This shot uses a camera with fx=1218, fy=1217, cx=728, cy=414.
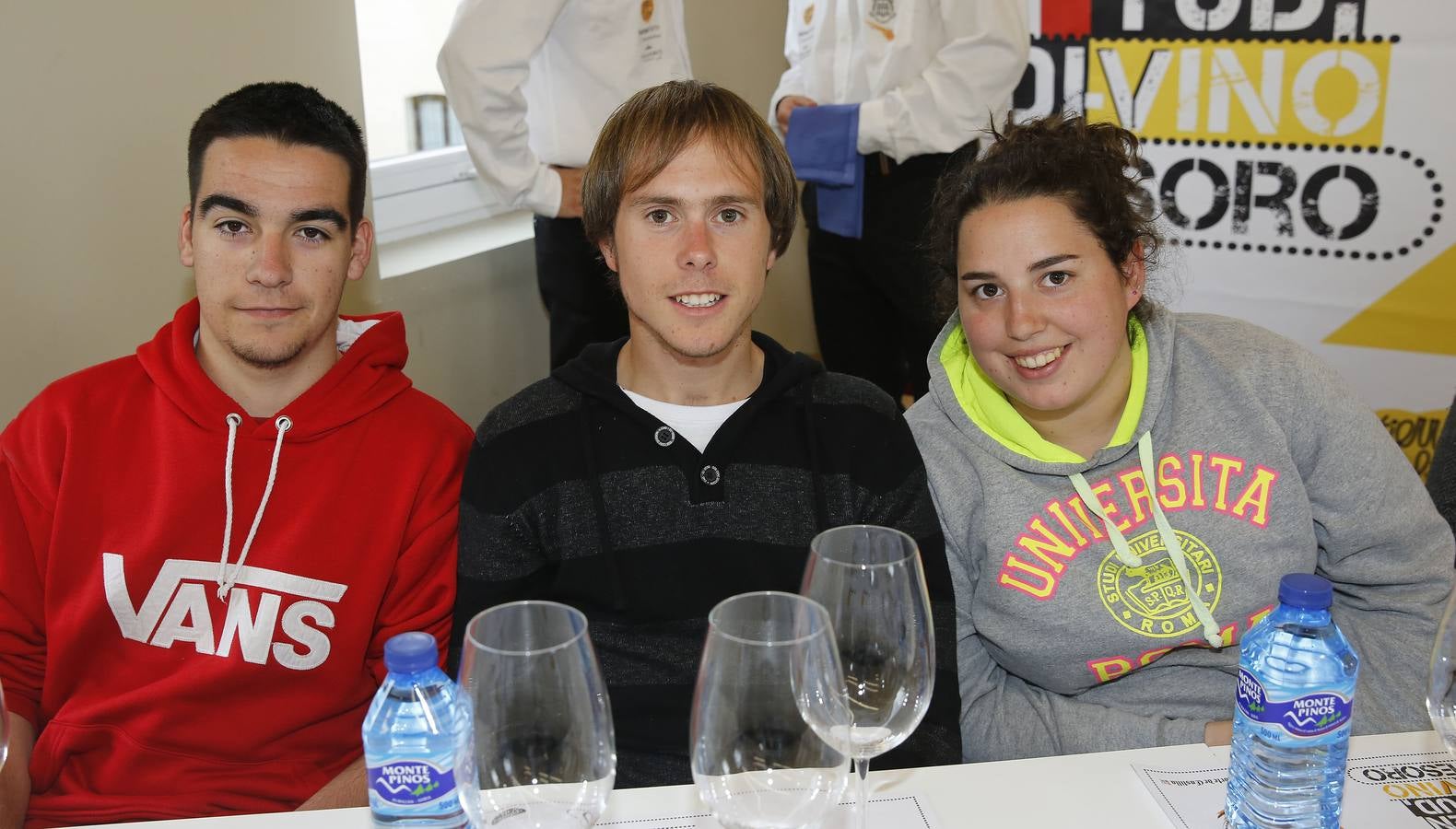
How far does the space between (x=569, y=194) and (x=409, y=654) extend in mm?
2023

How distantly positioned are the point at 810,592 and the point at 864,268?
2.19 meters

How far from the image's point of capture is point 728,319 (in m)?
1.49

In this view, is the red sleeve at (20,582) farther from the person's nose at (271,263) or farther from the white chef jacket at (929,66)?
the white chef jacket at (929,66)

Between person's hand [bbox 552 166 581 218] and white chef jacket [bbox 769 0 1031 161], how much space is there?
0.68 m

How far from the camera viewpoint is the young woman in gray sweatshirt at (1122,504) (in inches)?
57.8

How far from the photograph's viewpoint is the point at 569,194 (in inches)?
109

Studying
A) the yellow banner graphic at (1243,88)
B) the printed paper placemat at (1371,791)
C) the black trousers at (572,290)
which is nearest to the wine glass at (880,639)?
the printed paper placemat at (1371,791)

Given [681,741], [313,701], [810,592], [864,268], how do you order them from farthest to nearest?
1. [864,268]
2. [313,701]
3. [681,741]
4. [810,592]

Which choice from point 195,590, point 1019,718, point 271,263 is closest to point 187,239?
point 271,263

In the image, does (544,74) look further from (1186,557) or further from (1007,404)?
(1186,557)

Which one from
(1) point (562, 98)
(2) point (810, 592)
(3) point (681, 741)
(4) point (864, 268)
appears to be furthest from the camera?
(4) point (864, 268)

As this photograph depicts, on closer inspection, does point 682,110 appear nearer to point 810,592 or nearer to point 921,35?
point 810,592

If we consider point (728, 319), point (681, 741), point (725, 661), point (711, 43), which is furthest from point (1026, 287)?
point (711, 43)

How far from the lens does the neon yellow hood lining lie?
153 centimetres
